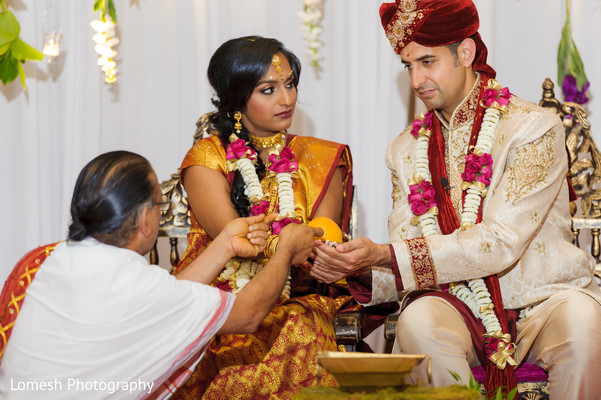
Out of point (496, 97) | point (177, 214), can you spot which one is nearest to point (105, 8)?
point (177, 214)

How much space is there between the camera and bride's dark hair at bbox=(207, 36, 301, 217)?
3.79m

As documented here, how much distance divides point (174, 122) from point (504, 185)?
2.30 metres

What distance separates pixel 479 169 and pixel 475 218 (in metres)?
0.23

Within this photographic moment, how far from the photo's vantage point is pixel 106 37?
459 cm

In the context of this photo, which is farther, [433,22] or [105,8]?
[105,8]

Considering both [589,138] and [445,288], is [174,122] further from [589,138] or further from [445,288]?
[589,138]

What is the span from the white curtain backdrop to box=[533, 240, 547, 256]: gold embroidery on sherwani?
1.26 meters

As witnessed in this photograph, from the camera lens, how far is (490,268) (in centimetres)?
329

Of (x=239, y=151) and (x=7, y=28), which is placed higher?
(x=7, y=28)

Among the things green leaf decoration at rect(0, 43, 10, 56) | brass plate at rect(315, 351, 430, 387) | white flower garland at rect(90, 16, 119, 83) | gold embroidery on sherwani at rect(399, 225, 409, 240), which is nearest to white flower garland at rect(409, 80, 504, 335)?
gold embroidery on sherwani at rect(399, 225, 409, 240)

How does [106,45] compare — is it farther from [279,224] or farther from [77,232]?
[77,232]

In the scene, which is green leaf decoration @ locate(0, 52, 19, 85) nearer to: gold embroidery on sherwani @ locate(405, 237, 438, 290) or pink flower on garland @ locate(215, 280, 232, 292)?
pink flower on garland @ locate(215, 280, 232, 292)

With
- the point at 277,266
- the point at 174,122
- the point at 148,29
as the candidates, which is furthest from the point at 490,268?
the point at 148,29

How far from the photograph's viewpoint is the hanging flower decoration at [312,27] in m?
4.59
